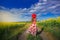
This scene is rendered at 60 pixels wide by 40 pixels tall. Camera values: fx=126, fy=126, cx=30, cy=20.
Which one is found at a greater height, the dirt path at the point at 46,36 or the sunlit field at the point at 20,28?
the sunlit field at the point at 20,28

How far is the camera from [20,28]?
1132mm

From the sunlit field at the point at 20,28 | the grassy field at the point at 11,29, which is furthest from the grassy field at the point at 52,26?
the grassy field at the point at 11,29

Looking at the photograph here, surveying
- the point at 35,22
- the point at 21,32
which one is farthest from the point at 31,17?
the point at 21,32

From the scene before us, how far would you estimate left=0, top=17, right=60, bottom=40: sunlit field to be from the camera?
1.12 m

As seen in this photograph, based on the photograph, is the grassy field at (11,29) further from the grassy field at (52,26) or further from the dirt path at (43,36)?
the grassy field at (52,26)

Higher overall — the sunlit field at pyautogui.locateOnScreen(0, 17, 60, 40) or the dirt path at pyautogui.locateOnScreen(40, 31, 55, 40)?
the sunlit field at pyautogui.locateOnScreen(0, 17, 60, 40)

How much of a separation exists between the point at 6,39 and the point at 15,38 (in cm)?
8

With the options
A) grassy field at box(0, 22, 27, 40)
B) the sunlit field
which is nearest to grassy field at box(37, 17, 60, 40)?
the sunlit field

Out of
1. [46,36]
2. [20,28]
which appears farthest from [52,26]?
[20,28]

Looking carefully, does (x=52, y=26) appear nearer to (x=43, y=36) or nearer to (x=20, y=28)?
(x=43, y=36)

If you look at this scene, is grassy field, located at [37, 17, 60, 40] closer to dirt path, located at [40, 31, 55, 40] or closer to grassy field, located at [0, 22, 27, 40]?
dirt path, located at [40, 31, 55, 40]

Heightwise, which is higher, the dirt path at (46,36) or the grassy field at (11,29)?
the grassy field at (11,29)

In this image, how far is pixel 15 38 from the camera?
43.9 inches

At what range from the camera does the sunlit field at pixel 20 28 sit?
1.12 metres
